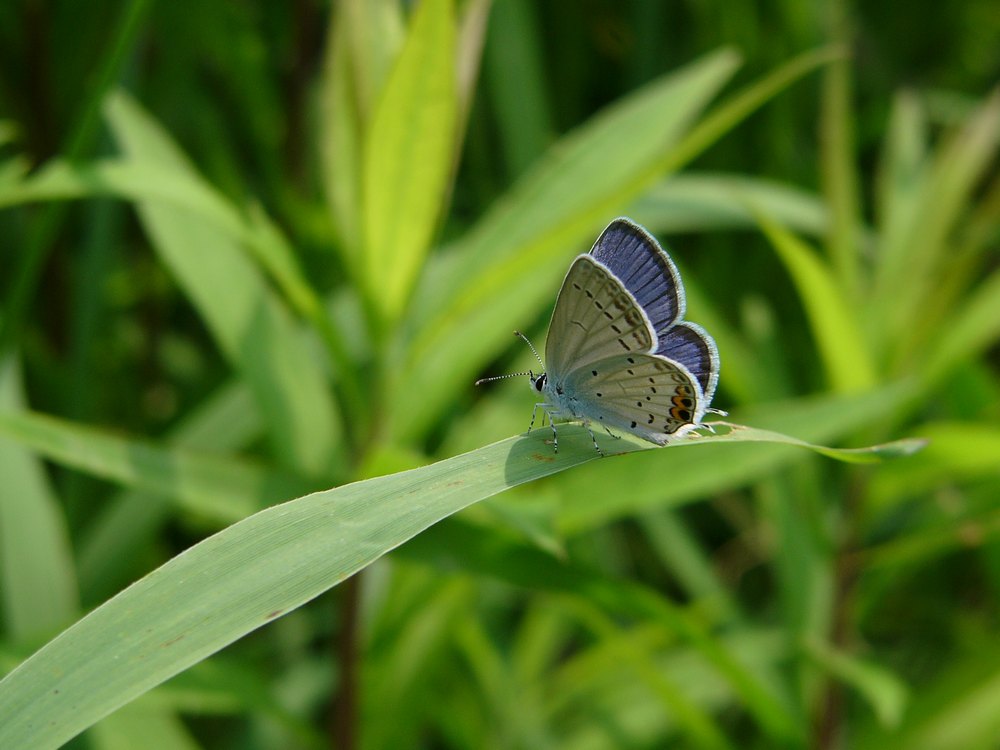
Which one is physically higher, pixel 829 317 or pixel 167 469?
pixel 167 469

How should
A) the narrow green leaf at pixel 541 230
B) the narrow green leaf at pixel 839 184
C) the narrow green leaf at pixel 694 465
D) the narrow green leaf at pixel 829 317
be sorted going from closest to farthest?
the narrow green leaf at pixel 541 230, the narrow green leaf at pixel 694 465, the narrow green leaf at pixel 829 317, the narrow green leaf at pixel 839 184

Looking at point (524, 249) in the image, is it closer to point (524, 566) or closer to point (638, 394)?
point (638, 394)

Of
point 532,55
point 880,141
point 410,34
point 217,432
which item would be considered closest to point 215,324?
point 217,432

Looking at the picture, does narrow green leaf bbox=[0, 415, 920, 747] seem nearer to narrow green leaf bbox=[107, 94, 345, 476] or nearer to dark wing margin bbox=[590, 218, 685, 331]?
dark wing margin bbox=[590, 218, 685, 331]

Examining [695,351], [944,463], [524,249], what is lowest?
[944,463]

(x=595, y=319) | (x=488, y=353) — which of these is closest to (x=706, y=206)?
(x=488, y=353)

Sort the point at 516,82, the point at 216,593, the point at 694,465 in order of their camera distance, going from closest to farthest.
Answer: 1. the point at 216,593
2. the point at 694,465
3. the point at 516,82

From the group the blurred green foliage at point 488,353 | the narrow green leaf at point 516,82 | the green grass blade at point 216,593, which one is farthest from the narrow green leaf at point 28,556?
the narrow green leaf at point 516,82

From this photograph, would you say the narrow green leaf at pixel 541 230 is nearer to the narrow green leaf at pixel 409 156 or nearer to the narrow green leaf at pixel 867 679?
the narrow green leaf at pixel 409 156
